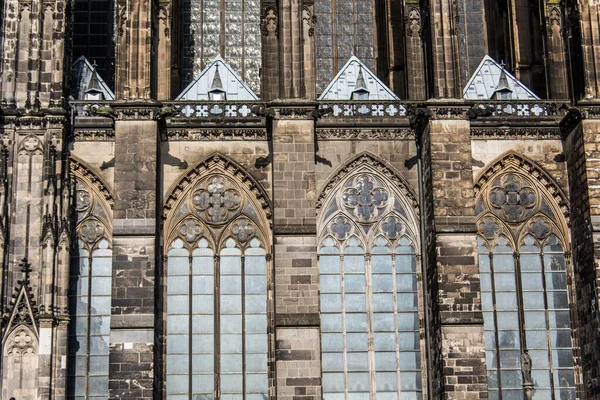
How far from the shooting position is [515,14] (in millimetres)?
30562

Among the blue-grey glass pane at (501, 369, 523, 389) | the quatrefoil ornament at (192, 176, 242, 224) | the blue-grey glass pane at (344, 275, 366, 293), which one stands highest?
the quatrefoil ornament at (192, 176, 242, 224)

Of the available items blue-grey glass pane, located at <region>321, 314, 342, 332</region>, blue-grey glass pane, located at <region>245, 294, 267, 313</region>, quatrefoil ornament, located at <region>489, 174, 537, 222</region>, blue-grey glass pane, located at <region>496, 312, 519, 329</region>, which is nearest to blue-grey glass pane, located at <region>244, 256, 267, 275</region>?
blue-grey glass pane, located at <region>245, 294, 267, 313</region>

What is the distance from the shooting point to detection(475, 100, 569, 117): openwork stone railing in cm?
2770

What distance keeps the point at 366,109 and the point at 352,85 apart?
1.78 m

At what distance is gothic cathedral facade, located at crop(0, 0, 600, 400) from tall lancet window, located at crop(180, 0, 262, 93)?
2548mm

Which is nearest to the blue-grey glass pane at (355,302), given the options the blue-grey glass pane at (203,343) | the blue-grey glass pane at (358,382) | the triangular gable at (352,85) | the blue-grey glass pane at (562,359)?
the blue-grey glass pane at (358,382)

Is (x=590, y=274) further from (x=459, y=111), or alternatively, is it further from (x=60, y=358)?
(x=60, y=358)

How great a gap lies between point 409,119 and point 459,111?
1.46 m

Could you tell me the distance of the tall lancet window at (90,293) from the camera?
25766 millimetres

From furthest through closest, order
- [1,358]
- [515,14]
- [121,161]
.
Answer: [515,14] → [121,161] → [1,358]

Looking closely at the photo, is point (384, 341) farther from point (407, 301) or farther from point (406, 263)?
point (406, 263)

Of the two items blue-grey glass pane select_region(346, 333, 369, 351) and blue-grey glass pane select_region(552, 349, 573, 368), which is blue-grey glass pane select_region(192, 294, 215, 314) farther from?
blue-grey glass pane select_region(552, 349, 573, 368)

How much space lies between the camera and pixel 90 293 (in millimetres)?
26266

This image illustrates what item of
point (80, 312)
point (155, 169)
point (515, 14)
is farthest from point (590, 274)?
point (80, 312)
